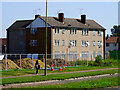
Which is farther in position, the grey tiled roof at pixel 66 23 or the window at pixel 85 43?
the window at pixel 85 43

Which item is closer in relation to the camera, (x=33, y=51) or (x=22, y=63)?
(x=22, y=63)

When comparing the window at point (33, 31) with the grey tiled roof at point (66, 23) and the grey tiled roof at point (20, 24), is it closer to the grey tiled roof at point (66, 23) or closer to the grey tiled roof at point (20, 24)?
the grey tiled roof at point (66, 23)

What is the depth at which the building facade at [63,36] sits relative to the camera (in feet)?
230

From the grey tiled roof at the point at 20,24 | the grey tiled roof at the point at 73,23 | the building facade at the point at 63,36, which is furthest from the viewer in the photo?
the grey tiled roof at the point at 20,24

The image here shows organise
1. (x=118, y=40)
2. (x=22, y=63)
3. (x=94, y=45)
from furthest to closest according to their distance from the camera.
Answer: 1. (x=118, y=40)
2. (x=94, y=45)
3. (x=22, y=63)

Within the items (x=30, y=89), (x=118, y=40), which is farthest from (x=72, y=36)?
(x=30, y=89)

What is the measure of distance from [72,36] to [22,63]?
30364mm

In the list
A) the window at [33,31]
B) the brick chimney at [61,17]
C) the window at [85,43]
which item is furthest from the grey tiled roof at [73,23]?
the window at [85,43]

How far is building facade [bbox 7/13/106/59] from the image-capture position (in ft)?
230

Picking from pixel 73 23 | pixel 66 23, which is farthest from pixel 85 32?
pixel 66 23

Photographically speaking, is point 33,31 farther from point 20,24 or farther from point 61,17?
point 20,24

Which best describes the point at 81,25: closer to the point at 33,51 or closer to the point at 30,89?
the point at 33,51

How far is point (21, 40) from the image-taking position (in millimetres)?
77500

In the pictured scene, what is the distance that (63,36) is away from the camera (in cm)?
7212
